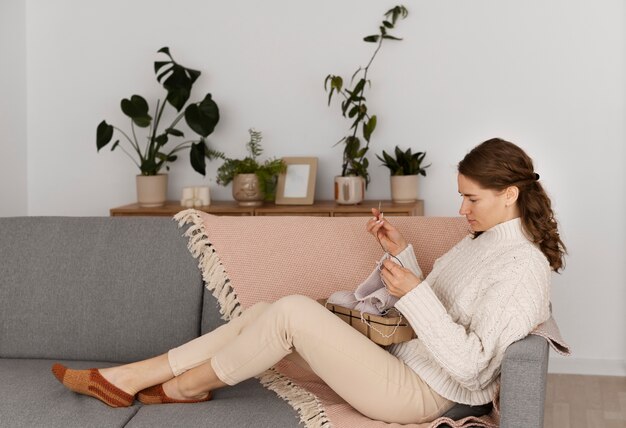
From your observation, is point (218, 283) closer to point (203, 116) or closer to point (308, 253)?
point (308, 253)

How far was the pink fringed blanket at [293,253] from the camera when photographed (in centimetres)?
287

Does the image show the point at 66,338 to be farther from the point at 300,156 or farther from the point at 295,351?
the point at 300,156

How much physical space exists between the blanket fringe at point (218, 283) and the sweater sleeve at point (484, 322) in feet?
1.38

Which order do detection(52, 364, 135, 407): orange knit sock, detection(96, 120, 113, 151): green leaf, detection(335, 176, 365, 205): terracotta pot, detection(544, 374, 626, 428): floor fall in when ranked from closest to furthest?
detection(52, 364, 135, 407): orange knit sock < detection(544, 374, 626, 428): floor < detection(335, 176, 365, 205): terracotta pot < detection(96, 120, 113, 151): green leaf

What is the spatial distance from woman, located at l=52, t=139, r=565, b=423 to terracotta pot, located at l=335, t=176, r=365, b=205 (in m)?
1.63

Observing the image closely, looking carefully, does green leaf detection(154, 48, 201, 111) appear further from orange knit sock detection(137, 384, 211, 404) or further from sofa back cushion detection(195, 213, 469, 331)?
orange knit sock detection(137, 384, 211, 404)

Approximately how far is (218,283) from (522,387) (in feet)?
3.66

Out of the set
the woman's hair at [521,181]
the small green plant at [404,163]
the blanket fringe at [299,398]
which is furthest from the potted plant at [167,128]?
the woman's hair at [521,181]

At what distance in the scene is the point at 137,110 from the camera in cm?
439

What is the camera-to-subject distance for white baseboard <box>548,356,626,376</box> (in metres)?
4.21

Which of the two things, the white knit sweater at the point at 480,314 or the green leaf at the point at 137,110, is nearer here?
the white knit sweater at the point at 480,314

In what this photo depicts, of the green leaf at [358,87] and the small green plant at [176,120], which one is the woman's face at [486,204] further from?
the small green plant at [176,120]

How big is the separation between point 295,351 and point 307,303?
0.71 feet

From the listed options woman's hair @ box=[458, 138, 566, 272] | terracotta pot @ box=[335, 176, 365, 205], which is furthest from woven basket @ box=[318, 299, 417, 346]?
terracotta pot @ box=[335, 176, 365, 205]
